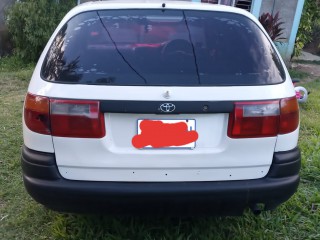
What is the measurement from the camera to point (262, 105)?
2129 mm

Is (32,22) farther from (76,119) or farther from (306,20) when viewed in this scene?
(76,119)

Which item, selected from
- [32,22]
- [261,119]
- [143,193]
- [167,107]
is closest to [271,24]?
[32,22]

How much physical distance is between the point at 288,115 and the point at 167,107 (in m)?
0.69

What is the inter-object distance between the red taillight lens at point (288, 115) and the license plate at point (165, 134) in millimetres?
495

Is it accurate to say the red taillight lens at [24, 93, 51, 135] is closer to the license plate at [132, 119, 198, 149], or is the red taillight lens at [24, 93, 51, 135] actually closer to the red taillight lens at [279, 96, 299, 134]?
the license plate at [132, 119, 198, 149]

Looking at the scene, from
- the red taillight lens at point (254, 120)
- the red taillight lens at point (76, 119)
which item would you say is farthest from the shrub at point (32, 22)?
the red taillight lens at point (254, 120)

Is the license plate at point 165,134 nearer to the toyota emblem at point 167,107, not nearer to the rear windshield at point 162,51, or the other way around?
the toyota emblem at point 167,107

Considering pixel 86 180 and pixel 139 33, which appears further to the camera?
pixel 139 33

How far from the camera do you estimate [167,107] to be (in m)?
2.03

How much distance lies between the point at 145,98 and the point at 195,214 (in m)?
0.70

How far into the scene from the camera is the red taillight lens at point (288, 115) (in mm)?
2184

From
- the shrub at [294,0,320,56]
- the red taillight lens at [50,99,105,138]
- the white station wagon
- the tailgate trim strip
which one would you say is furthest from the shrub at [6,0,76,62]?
the tailgate trim strip

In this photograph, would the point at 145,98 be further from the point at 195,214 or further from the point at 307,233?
the point at 307,233

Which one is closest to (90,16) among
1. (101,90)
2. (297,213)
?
(101,90)
